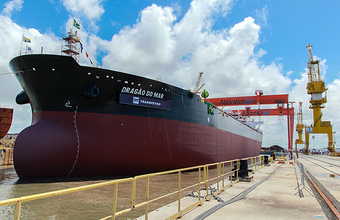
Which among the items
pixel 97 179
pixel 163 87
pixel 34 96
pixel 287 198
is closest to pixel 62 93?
pixel 34 96

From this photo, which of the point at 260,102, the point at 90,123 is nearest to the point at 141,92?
the point at 90,123

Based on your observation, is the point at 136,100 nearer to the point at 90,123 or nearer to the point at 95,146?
the point at 90,123

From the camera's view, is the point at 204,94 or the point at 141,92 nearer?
the point at 141,92

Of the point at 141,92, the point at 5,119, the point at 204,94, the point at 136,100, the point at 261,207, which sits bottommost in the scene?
the point at 261,207

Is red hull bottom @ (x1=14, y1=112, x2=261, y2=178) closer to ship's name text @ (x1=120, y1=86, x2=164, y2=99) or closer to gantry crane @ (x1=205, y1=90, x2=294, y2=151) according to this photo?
ship's name text @ (x1=120, y1=86, x2=164, y2=99)

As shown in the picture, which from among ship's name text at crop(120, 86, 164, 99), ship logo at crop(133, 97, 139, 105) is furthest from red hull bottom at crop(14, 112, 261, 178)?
ship's name text at crop(120, 86, 164, 99)

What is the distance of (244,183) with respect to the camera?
8.49 metres

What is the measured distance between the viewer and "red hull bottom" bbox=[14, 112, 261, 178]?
9.03 m

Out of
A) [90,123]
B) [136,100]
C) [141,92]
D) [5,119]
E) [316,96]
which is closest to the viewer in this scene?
[90,123]

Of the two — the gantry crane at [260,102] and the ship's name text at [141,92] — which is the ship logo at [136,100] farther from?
the gantry crane at [260,102]

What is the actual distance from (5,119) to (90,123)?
1515 centimetres

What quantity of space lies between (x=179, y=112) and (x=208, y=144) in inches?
143

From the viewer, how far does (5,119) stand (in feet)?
64.2

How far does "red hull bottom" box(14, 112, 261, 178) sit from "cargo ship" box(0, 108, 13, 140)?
40.0ft
